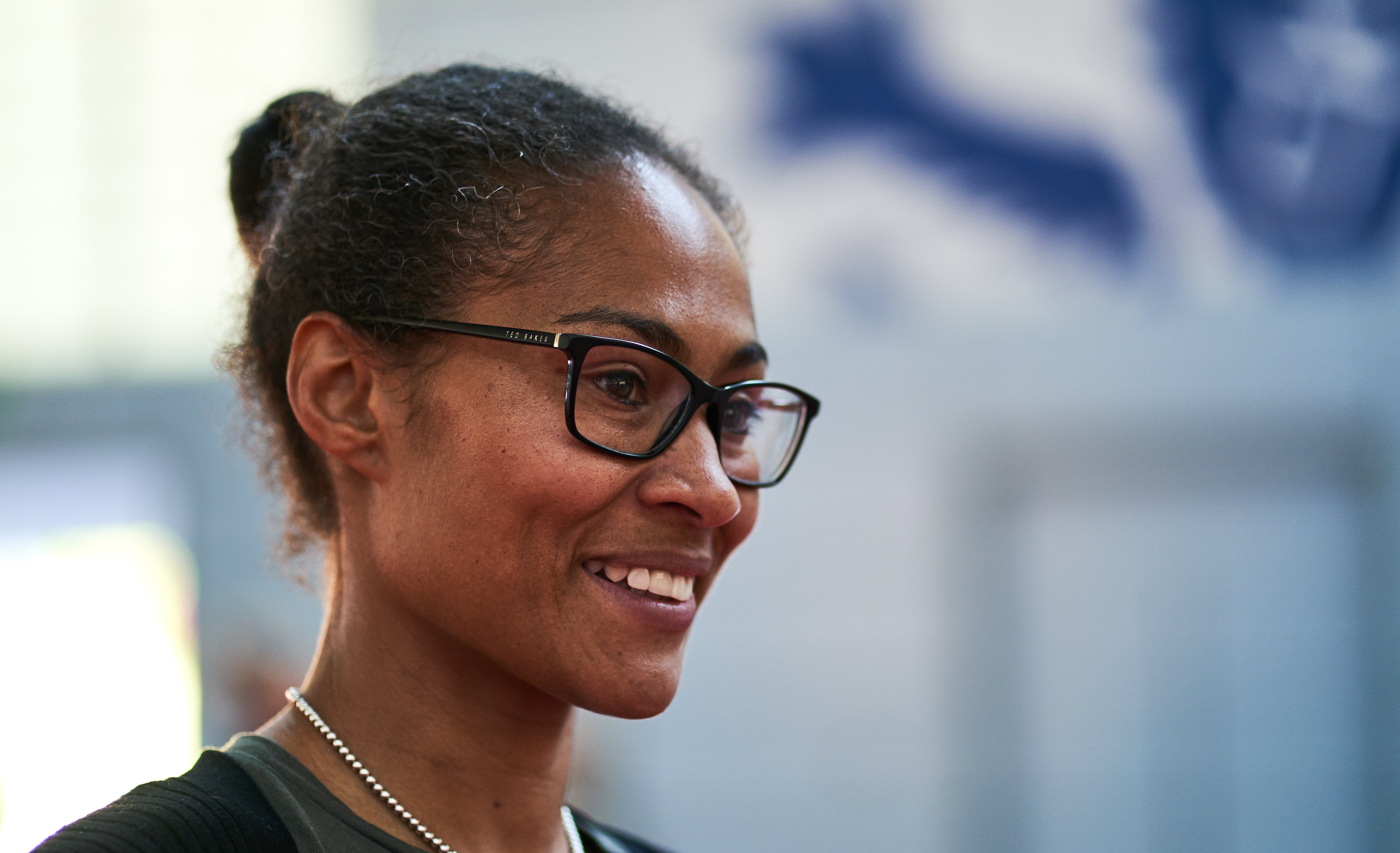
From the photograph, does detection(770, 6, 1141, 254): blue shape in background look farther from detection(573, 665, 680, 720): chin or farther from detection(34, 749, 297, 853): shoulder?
detection(34, 749, 297, 853): shoulder

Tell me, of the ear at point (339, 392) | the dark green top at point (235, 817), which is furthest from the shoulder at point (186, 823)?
the ear at point (339, 392)

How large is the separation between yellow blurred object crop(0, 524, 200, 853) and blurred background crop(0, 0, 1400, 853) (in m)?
0.03

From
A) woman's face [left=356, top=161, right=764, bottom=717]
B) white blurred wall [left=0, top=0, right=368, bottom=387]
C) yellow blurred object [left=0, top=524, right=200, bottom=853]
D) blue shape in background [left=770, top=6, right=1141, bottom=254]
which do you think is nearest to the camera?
woman's face [left=356, top=161, right=764, bottom=717]

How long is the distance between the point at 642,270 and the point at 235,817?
30.0 inches

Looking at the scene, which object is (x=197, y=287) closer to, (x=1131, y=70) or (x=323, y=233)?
(x=1131, y=70)

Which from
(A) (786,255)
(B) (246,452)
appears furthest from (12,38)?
(B) (246,452)

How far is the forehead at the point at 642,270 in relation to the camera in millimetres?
1415

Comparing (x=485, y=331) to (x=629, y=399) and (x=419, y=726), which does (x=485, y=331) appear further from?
(x=419, y=726)

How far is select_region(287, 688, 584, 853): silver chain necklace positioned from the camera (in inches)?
56.6

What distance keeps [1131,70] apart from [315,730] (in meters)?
4.87

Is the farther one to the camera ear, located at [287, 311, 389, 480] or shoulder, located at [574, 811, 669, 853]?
shoulder, located at [574, 811, 669, 853]

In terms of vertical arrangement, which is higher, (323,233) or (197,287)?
(197,287)

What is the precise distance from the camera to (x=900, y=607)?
7023 millimetres

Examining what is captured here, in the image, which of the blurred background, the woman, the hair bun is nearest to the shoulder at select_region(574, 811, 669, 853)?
the woman
